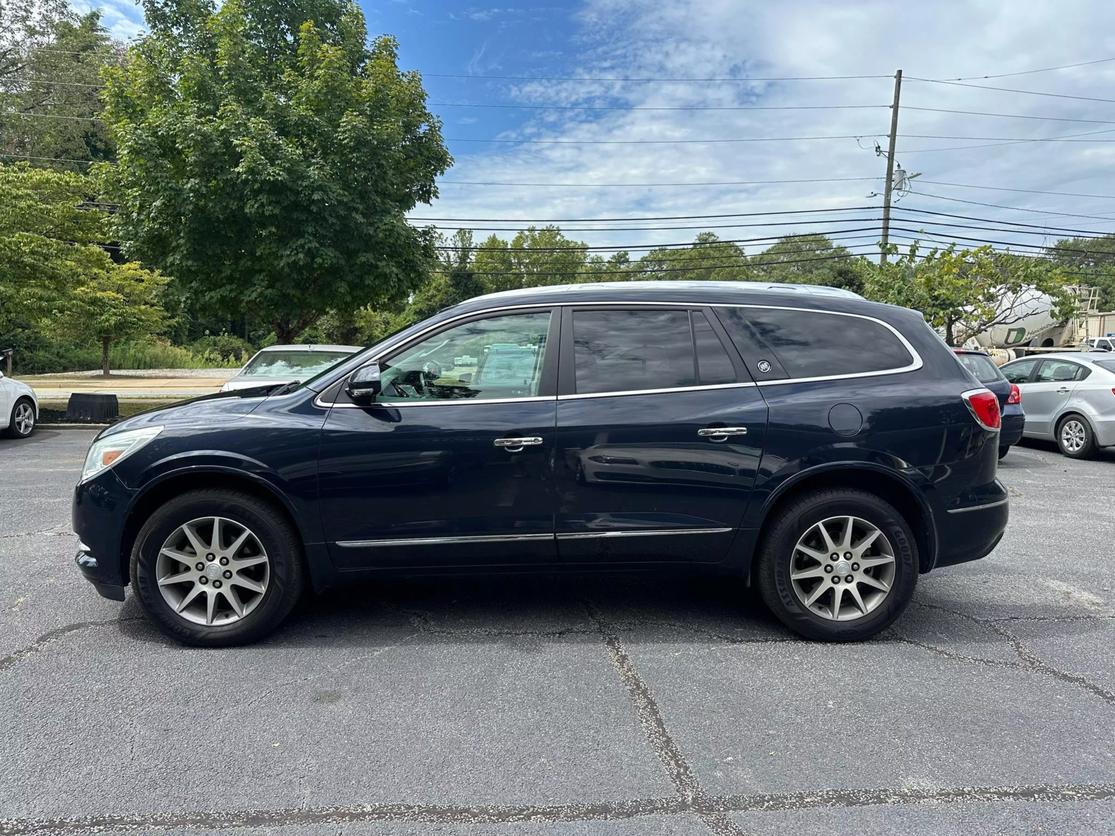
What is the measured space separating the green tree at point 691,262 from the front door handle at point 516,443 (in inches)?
2345

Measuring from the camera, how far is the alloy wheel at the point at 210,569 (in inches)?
143

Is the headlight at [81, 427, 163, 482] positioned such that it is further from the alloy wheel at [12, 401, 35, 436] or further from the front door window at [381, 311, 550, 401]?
the alloy wheel at [12, 401, 35, 436]

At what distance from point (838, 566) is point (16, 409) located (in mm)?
12443

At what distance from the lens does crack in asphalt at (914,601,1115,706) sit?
3322 mm

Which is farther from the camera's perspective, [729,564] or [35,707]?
[729,564]

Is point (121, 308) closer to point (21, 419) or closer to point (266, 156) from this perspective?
point (21, 419)

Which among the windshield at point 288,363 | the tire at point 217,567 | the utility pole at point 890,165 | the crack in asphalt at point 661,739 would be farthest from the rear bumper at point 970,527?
the utility pole at point 890,165

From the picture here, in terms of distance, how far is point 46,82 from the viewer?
3822 centimetres

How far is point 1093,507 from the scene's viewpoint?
282 inches

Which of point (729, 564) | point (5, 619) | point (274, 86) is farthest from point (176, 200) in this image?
point (729, 564)

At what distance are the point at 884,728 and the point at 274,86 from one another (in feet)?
46.6

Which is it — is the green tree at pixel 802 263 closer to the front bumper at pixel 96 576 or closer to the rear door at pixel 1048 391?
the rear door at pixel 1048 391

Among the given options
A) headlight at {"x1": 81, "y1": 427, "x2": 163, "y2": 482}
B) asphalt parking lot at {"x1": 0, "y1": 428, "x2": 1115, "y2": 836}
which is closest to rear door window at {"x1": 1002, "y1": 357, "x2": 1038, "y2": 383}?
asphalt parking lot at {"x1": 0, "y1": 428, "x2": 1115, "y2": 836}

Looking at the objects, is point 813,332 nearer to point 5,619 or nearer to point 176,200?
point 5,619
